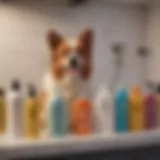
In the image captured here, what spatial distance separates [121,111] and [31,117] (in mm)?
312

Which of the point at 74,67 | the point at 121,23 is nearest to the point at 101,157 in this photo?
the point at 74,67

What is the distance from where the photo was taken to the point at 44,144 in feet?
4.12

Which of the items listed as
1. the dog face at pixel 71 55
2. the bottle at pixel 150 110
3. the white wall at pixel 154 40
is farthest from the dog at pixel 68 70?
the white wall at pixel 154 40

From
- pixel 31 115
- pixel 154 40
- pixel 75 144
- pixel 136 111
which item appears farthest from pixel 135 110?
pixel 154 40

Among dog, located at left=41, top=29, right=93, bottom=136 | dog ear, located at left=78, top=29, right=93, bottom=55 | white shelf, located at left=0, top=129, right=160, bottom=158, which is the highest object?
dog ear, located at left=78, top=29, right=93, bottom=55

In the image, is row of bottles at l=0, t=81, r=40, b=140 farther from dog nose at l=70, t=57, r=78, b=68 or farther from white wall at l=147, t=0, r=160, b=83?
white wall at l=147, t=0, r=160, b=83

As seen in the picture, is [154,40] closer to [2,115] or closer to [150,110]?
[150,110]

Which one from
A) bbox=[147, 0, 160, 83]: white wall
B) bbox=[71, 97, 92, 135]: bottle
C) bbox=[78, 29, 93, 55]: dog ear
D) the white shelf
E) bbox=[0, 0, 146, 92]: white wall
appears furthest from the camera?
bbox=[147, 0, 160, 83]: white wall

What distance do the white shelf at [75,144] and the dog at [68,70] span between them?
0.13 meters

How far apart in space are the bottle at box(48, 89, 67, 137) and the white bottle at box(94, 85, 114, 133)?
0.42ft

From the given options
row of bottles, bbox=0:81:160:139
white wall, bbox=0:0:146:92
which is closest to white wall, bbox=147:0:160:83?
white wall, bbox=0:0:146:92

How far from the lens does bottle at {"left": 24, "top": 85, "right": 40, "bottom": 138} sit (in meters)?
1.29

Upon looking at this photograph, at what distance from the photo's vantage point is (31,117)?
1.29m

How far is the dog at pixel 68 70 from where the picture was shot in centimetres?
140
